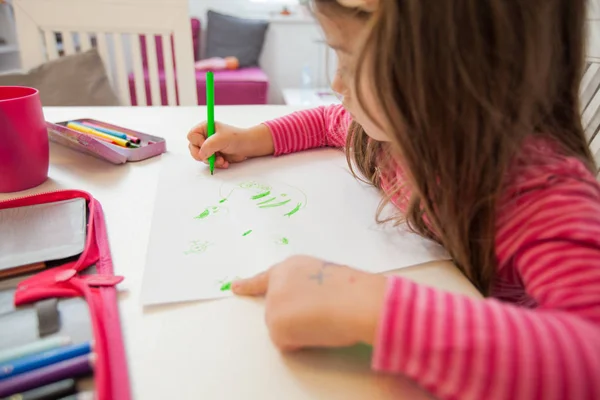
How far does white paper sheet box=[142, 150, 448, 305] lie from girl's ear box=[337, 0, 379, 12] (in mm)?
220

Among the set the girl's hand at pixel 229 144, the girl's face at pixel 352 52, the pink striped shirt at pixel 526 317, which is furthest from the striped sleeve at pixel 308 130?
the pink striped shirt at pixel 526 317

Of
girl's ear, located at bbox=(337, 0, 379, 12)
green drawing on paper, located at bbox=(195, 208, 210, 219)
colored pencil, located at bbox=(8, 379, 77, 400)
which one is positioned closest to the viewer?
colored pencil, located at bbox=(8, 379, 77, 400)

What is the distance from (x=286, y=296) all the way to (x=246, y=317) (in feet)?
0.16

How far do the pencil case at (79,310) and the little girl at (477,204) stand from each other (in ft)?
0.34

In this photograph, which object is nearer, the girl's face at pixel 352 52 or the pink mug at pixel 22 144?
the girl's face at pixel 352 52

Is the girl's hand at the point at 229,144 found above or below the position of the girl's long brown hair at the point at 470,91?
below

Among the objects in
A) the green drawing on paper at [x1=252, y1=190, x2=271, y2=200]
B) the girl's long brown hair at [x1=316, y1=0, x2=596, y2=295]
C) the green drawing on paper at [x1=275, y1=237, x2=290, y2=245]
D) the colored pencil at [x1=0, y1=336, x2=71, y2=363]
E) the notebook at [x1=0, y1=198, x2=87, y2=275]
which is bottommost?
the green drawing on paper at [x1=252, y1=190, x2=271, y2=200]

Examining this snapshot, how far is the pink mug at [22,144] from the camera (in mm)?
534

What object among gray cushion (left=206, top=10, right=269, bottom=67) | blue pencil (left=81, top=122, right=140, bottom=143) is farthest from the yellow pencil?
gray cushion (left=206, top=10, right=269, bottom=67)

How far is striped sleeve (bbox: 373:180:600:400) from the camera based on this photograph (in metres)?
0.27

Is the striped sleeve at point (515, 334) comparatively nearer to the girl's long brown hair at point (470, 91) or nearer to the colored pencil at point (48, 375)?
the girl's long brown hair at point (470, 91)

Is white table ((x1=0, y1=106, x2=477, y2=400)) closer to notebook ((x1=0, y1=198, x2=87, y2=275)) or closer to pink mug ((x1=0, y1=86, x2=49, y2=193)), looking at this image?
notebook ((x1=0, y1=198, x2=87, y2=275))

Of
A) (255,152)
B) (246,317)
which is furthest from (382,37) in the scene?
(255,152)

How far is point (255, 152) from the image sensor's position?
695 millimetres
